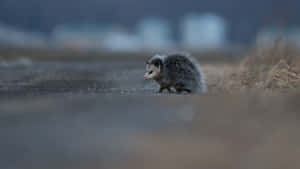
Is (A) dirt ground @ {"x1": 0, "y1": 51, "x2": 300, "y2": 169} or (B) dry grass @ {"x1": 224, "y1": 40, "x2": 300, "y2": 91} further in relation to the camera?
(B) dry grass @ {"x1": 224, "y1": 40, "x2": 300, "y2": 91}

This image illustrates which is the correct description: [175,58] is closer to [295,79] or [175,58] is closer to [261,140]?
[295,79]

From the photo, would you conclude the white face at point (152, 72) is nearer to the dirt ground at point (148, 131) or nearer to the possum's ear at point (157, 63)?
the possum's ear at point (157, 63)

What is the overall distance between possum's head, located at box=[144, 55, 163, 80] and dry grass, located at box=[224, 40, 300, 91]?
0.95m

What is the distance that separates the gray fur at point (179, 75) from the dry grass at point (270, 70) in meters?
0.45

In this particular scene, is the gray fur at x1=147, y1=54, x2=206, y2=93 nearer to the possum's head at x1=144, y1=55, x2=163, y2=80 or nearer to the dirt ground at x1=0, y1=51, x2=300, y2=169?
the possum's head at x1=144, y1=55, x2=163, y2=80

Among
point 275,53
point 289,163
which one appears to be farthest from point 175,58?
point 289,163

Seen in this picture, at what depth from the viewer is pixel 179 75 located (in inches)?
174

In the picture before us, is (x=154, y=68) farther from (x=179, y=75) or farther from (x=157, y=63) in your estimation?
(x=179, y=75)

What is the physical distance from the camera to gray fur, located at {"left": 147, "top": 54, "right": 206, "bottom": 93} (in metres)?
4.38

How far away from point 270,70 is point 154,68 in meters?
1.62

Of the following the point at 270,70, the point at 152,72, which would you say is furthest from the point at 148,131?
the point at 270,70

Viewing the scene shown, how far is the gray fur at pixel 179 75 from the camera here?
4.38 m

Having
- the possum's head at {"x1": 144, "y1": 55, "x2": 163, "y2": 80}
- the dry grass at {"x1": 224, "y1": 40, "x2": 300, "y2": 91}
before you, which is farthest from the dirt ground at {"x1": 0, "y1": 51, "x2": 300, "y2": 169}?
the possum's head at {"x1": 144, "y1": 55, "x2": 163, "y2": 80}

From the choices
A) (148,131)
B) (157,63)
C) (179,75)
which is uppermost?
(157,63)
